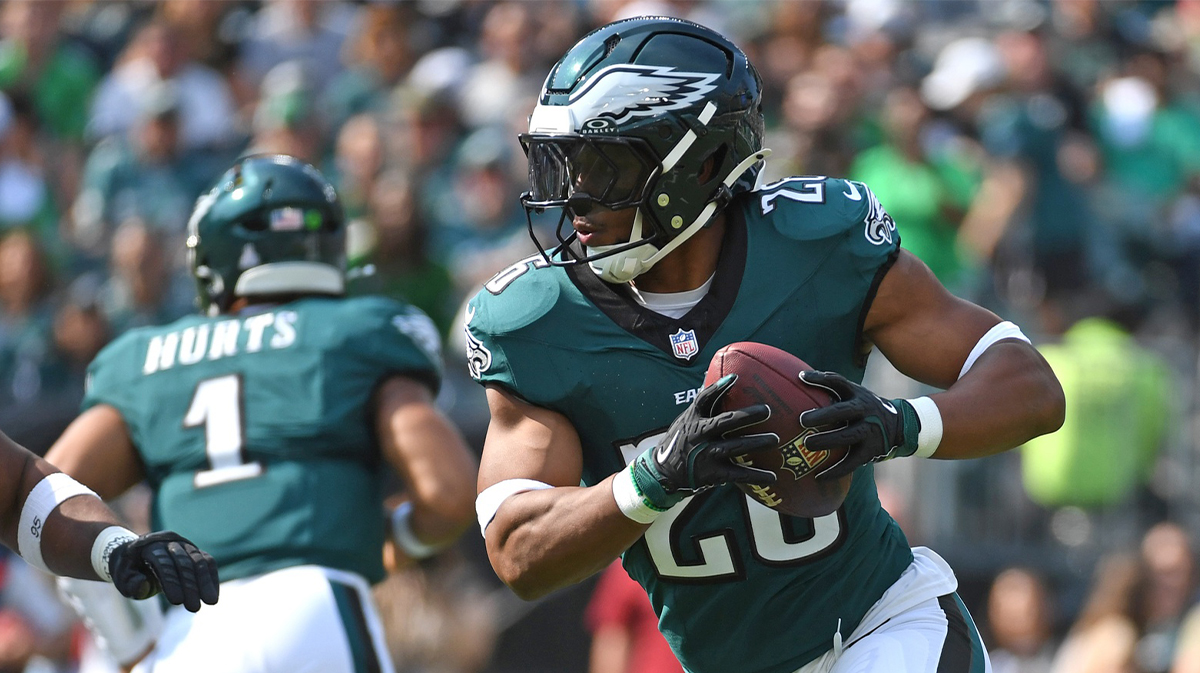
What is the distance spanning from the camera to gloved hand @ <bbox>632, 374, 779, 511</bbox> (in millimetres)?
2877

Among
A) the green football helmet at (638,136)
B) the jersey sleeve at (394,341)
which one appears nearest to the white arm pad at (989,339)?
the green football helmet at (638,136)

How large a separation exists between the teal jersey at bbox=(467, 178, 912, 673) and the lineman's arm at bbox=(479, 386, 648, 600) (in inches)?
2.3

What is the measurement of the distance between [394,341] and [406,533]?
553 millimetres

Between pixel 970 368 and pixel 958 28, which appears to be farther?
pixel 958 28

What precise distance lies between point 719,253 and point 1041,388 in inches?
29.1

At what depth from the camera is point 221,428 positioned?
437 cm

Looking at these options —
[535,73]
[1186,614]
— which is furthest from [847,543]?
[535,73]

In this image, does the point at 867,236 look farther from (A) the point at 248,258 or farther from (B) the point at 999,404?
(A) the point at 248,258

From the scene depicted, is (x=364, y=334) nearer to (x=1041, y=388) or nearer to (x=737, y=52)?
(x=737, y=52)

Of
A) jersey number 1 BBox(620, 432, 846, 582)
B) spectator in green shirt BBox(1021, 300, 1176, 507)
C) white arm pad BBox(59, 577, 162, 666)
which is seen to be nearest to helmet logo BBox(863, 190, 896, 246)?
jersey number 1 BBox(620, 432, 846, 582)

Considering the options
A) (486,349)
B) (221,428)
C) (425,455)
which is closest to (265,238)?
(221,428)

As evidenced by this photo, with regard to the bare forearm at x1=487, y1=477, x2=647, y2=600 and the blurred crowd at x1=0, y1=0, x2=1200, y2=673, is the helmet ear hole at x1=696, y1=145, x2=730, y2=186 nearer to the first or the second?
the bare forearm at x1=487, y1=477, x2=647, y2=600

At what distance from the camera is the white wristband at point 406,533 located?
15.0 ft

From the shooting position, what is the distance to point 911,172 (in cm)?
805
